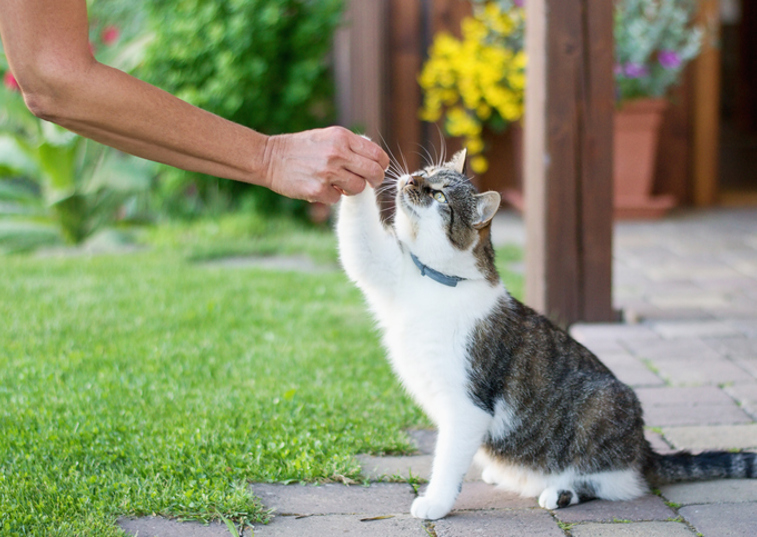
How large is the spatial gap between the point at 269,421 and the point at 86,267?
2.94 meters

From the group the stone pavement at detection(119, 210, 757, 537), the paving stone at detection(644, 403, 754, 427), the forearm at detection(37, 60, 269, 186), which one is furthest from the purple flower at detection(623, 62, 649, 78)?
the forearm at detection(37, 60, 269, 186)

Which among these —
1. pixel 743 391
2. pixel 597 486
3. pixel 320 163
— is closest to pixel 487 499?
pixel 597 486

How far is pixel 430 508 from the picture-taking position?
86.4 inches

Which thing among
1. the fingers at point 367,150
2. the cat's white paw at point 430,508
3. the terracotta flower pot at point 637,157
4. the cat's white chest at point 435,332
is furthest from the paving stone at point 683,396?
the terracotta flower pot at point 637,157

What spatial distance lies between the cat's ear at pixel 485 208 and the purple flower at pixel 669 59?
493 cm

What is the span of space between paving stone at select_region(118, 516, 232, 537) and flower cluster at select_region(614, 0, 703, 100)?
5.39 m

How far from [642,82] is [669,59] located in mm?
275

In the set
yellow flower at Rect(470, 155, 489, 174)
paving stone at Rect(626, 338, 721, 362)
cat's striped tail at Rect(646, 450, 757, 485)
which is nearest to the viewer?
cat's striped tail at Rect(646, 450, 757, 485)

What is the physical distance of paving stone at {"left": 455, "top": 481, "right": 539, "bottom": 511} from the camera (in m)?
2.35

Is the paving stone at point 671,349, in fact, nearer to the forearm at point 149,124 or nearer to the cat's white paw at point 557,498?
the cat's white paw at point 557,498

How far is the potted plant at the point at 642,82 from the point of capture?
6.48 metres

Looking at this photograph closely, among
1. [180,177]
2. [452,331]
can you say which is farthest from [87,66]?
[180,177]

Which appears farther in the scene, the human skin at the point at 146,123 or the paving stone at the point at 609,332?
the paving stone at the point at 609,332

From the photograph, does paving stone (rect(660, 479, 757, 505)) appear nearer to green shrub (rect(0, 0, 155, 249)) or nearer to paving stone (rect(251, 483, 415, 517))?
paving stone (rect(251, 483, 415, 517))
